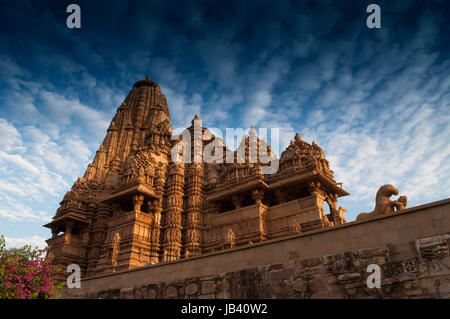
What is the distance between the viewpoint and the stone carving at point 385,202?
436 inches

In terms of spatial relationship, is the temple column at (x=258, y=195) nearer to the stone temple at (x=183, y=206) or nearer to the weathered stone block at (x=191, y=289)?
the stone temple at (x=183, y=206)

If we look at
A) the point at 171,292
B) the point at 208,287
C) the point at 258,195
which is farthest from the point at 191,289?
the point at 258,195

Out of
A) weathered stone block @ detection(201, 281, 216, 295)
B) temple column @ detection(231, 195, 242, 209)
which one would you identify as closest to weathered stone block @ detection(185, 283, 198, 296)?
weathered stone block @ detection(201, 281, 216, 295)

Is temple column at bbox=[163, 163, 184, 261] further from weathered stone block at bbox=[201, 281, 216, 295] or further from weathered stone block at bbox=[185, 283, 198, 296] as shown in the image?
weathered stone block at bbox=[201, 281, 216, 295]

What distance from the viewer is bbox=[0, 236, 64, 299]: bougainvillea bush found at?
1056 centimetres

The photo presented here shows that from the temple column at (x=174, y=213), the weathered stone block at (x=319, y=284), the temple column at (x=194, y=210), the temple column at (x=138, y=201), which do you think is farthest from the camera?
the temple column at (x=138, y=201)

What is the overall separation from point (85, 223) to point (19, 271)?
20.7 meters

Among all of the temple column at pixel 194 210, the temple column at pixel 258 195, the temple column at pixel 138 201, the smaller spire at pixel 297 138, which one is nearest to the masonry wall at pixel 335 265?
the temple column at pixel 258 195

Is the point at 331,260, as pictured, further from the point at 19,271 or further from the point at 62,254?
the point at 62,254

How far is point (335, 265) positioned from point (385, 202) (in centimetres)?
367

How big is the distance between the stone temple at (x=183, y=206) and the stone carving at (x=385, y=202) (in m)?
8.35

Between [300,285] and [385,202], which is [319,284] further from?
[385,202]

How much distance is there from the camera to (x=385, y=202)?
36.9 ft
